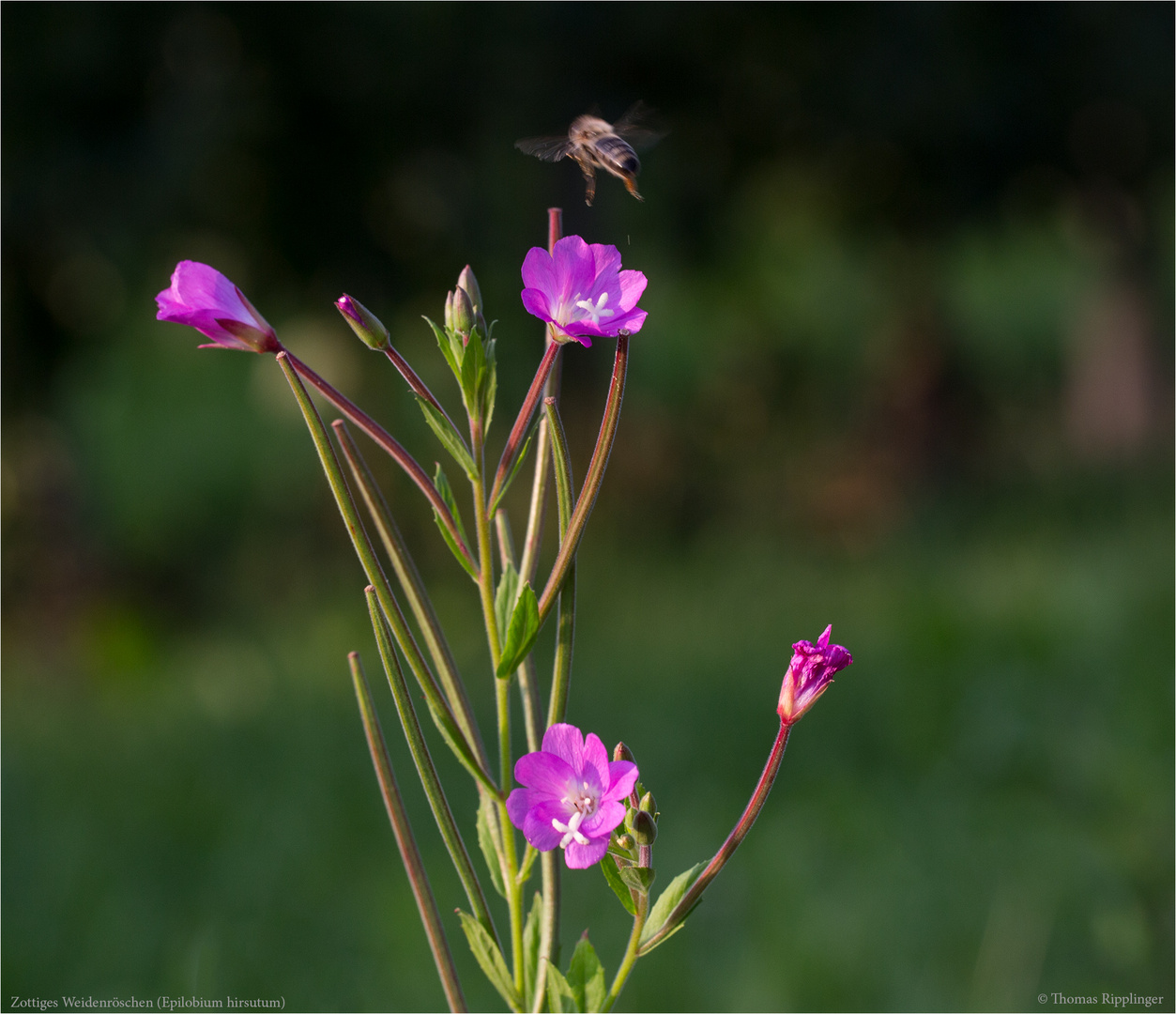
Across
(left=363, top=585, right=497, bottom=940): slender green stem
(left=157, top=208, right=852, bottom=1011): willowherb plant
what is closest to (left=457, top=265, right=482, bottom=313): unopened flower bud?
(left=157, top=208, right=852, bottom=1011): willowherb plant

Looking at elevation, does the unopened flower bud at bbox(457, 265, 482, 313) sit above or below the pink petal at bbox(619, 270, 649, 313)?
below

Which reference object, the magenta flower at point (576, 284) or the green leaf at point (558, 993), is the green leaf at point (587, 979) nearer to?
the green leaf at point (558, 993)

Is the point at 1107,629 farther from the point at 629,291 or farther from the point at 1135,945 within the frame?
the point at 629,291

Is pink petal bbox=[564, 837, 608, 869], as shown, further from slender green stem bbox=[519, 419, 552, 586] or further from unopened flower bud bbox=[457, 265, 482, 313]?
unopened flower bud bbox=[457, 265, 482, 313]

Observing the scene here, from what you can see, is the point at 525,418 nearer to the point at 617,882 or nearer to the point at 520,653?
the point at 520,653

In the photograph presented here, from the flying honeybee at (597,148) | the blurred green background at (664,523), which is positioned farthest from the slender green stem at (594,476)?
the blurred green background at (664,523)

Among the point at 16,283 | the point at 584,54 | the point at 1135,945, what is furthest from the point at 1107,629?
the point at 16,283
